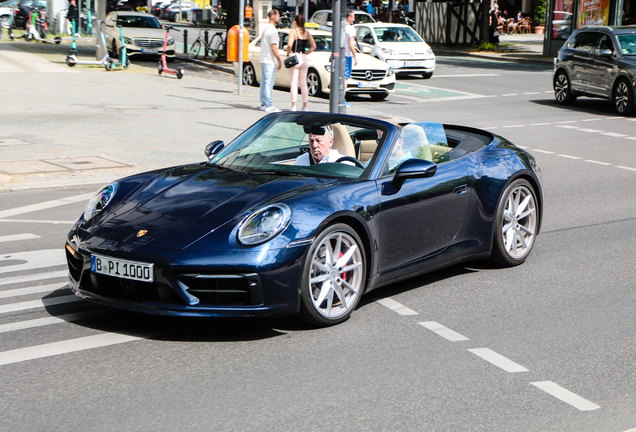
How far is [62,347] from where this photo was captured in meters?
4.84

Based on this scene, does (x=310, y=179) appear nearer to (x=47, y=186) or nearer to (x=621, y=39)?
(x=47, y=186)

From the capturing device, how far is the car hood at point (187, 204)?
4988 millimetres

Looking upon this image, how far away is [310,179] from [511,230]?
2.12 m

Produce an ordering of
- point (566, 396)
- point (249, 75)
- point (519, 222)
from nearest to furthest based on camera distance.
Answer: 1. point (566, 396)
2. point (519, 222)
3. point (249, 75)

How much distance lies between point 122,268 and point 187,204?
0.61 m

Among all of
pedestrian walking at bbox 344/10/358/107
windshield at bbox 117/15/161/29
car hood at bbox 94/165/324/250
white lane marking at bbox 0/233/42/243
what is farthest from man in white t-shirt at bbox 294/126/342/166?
windshield at bbox 117/15/161/29

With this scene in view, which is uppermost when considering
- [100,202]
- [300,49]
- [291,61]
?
[300,49]

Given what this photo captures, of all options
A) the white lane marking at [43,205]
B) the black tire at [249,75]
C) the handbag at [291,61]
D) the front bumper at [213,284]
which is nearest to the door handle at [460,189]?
the front bumper at [213,284]

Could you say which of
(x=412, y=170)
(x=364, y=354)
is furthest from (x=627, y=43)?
(x=364, y=354)

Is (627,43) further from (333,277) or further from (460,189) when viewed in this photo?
(333,277)

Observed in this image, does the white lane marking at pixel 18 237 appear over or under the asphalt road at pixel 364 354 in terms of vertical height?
under

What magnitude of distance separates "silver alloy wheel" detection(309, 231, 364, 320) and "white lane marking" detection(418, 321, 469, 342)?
48cm

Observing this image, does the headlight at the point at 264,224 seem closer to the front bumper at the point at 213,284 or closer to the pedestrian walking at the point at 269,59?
the front bumper at the point at 213,284

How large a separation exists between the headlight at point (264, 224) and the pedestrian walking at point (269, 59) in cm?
1235
